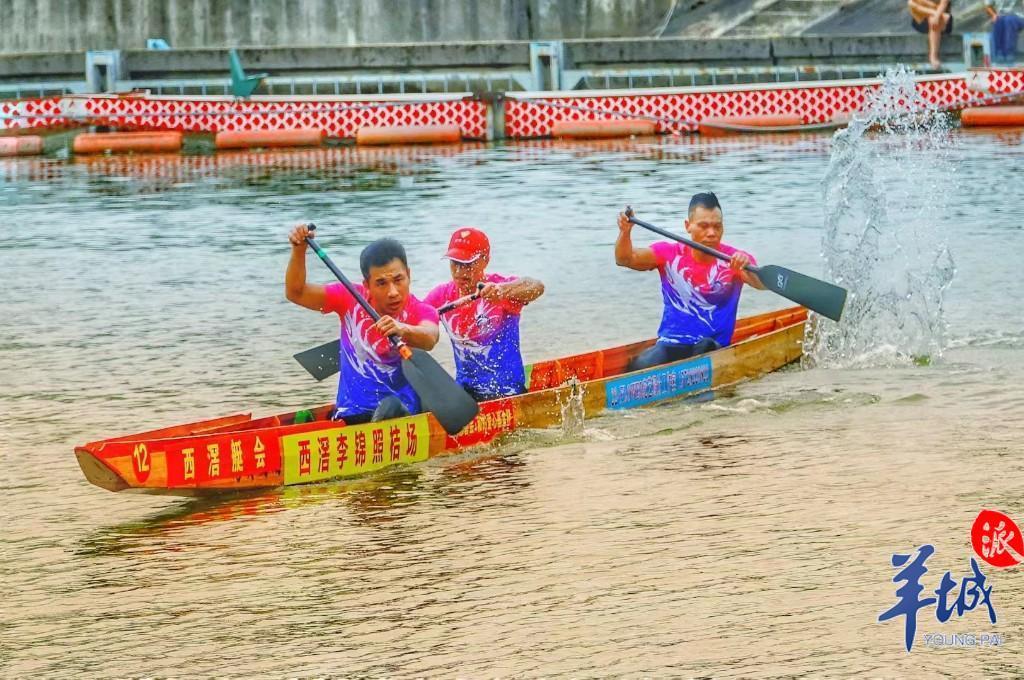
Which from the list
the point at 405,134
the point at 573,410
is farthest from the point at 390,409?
the point at 405,134

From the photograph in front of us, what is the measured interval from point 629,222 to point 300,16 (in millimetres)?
26889

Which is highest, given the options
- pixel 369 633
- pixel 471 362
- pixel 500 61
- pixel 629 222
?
pixel 500 61

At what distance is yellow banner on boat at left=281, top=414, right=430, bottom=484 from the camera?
10.1 meters

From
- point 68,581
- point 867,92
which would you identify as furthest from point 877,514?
point 867,92

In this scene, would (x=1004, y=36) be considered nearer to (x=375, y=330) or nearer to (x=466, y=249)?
(x=466, y=249)

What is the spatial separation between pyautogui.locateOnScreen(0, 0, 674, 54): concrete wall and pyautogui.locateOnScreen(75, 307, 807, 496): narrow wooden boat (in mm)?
26264

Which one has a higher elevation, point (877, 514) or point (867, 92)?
point (867, 92)

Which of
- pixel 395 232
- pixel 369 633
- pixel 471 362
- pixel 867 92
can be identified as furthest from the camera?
pixel 867 92

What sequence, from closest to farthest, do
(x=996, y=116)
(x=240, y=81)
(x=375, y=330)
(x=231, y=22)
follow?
(x=375, y=330), (x=996, y=116), (x=240, y=81), (x=231, y=22)

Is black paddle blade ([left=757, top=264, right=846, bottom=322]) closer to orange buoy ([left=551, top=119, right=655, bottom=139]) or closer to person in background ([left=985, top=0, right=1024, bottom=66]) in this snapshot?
orange buoy ([left=551, top=119, right=655, bottom=139])

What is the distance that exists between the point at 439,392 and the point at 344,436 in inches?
24.4

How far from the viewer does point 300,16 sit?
3784 cm

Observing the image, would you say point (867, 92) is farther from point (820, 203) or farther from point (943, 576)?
point (943, 576)

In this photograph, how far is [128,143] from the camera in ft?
108
